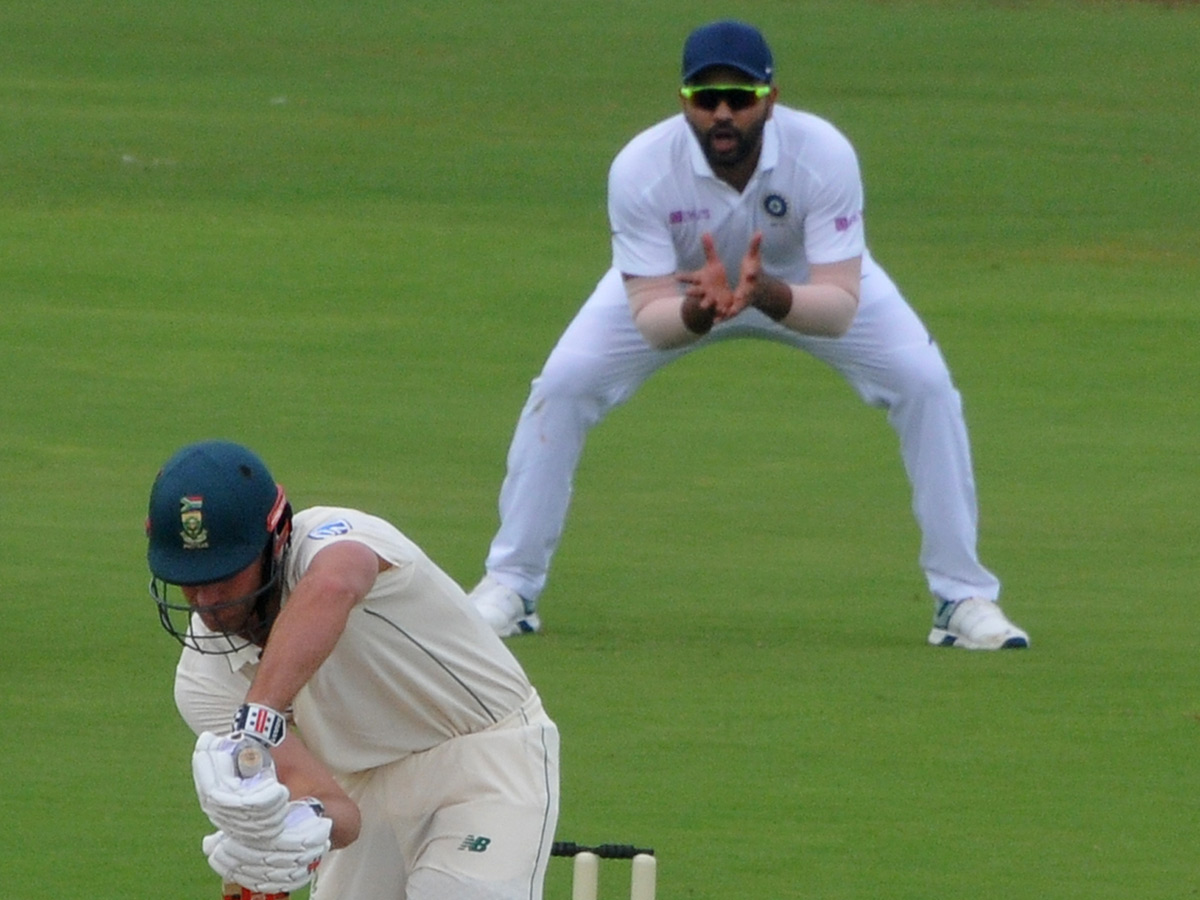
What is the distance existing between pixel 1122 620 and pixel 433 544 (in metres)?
2.52

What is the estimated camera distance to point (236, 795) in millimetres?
4520

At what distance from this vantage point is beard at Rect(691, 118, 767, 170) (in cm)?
860

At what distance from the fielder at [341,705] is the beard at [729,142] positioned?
11.6 feet

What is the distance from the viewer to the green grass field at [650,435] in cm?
712

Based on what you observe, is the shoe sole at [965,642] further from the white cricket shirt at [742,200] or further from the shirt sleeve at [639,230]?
the shirt sleeve at [639,230]

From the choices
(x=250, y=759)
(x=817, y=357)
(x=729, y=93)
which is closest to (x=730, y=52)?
(x=729, y=93)

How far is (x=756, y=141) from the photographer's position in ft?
28.5

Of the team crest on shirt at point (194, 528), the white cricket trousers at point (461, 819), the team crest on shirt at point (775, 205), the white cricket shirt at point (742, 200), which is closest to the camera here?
the team crest on shirt at point (194, 528)

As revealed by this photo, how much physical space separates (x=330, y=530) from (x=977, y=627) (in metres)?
4.27

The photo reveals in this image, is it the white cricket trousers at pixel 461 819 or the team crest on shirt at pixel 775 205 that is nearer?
the white cricket trousers at pixel 461 819

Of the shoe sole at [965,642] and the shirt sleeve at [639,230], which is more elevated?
the shirt sleeve at [639,230]

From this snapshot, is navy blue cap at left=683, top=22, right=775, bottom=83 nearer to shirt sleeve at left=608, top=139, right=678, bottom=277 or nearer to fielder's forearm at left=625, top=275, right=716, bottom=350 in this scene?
shirt sleeve at left=608, top=139, right=678, bottom=277

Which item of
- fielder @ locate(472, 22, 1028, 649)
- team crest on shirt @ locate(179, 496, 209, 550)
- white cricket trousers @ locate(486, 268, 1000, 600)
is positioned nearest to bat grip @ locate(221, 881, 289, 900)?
team crest on shirt @ locate(179, 496, 209, 550)

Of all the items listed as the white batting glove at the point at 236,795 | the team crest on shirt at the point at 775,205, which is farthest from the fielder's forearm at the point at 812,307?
the white batting glove at the point at 236,795
